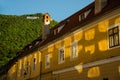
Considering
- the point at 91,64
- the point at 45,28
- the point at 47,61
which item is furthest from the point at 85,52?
the point at 45,28

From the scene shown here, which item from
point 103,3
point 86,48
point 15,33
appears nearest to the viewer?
point 103,3

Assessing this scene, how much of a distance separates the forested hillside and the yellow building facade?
4196cm

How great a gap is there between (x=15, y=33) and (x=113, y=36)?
2831 inches

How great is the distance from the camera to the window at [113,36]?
23.5 m

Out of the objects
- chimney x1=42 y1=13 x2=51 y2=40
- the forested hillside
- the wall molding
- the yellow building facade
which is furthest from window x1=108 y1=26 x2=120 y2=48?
the forested hillside

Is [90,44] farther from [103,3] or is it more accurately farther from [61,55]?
[61,55]

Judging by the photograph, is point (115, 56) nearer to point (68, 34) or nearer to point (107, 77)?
point (107, 77)

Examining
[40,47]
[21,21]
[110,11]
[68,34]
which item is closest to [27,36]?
[21,21]

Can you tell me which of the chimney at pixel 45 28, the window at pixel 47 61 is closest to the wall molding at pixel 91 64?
the window at pixel 47 61

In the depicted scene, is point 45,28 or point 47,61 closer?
point 47,61

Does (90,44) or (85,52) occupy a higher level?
(90,44)

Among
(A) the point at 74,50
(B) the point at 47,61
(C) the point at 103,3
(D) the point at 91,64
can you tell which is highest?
(C) the point at 103,3

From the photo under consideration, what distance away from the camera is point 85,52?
1083 inches

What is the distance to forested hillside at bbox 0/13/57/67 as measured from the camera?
80.8 m
